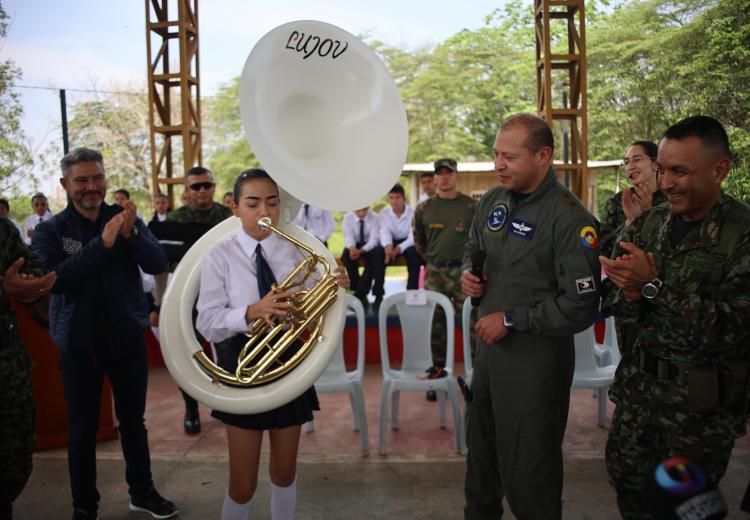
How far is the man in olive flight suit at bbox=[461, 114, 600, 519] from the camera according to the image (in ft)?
6.49

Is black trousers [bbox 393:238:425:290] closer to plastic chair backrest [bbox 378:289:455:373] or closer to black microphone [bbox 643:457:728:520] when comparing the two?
plastic chair backrest [bbox 378:289:455:373]

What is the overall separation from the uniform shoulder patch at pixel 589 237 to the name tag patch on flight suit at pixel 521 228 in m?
0.16

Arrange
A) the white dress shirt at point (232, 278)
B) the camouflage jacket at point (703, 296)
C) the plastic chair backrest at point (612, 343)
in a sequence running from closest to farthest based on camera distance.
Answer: the camouflage jacket at point (703, 296), the white dress shirt at point (232, 278), the plastic chair backrest at point (612, 343)

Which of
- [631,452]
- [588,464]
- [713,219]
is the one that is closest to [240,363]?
[631,452]

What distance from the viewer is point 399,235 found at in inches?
276

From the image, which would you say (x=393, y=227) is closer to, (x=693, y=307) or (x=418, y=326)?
(x=418, y=326)

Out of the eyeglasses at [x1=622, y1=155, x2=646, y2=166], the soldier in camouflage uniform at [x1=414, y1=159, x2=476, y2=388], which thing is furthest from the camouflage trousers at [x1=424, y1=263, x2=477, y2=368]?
the eyeglasses at [x1=622, y1=155, x2=646, y2=166]

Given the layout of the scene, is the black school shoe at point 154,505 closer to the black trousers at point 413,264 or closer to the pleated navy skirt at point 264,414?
the pleated navy skirt at point 264,414

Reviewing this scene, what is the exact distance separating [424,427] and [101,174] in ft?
8.17

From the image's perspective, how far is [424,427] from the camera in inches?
151

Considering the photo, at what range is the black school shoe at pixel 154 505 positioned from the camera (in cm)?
269

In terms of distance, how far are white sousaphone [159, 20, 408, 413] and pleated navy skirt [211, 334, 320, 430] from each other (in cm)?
8

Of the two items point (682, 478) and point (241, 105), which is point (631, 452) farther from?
point (241, 105)

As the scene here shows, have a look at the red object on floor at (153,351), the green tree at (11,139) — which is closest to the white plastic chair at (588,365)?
the red object on floor at (153,351)
